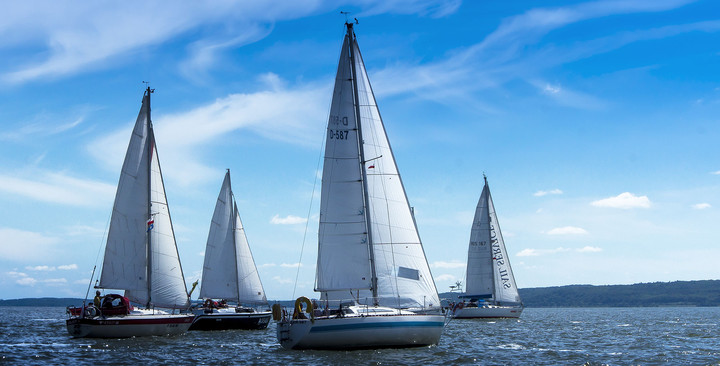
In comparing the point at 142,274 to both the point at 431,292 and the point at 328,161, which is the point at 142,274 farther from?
the point at 431,292

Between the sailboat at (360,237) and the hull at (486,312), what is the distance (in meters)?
41.3

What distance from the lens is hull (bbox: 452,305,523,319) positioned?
69188 millimetres

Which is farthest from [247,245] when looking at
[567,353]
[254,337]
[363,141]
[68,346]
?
[567,353]

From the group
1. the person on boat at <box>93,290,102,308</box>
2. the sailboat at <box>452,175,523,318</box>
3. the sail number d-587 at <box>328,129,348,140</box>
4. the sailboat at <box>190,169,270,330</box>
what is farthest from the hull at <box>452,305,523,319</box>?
the sail number d-587 at <box>328,129,348,140</box>

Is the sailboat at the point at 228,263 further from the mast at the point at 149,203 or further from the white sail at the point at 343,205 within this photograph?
the white sail at the point at 343,205

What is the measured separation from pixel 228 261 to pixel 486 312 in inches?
1175

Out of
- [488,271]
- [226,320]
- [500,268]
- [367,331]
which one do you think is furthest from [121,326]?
[500,268]

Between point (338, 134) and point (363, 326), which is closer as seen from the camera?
point (363, 326)

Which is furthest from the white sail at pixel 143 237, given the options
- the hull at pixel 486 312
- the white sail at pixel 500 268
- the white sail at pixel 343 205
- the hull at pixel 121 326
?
the white sail at pixel 500 268

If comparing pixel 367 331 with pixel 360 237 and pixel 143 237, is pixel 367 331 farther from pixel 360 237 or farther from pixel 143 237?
pixel 143 237

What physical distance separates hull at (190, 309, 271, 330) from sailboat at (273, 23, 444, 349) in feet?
55.2

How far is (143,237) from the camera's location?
126 ft

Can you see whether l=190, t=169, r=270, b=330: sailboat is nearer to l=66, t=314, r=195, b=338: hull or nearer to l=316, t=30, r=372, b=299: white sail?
l=66, t=314, r=195, b=338: hull

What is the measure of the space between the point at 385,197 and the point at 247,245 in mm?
25117
